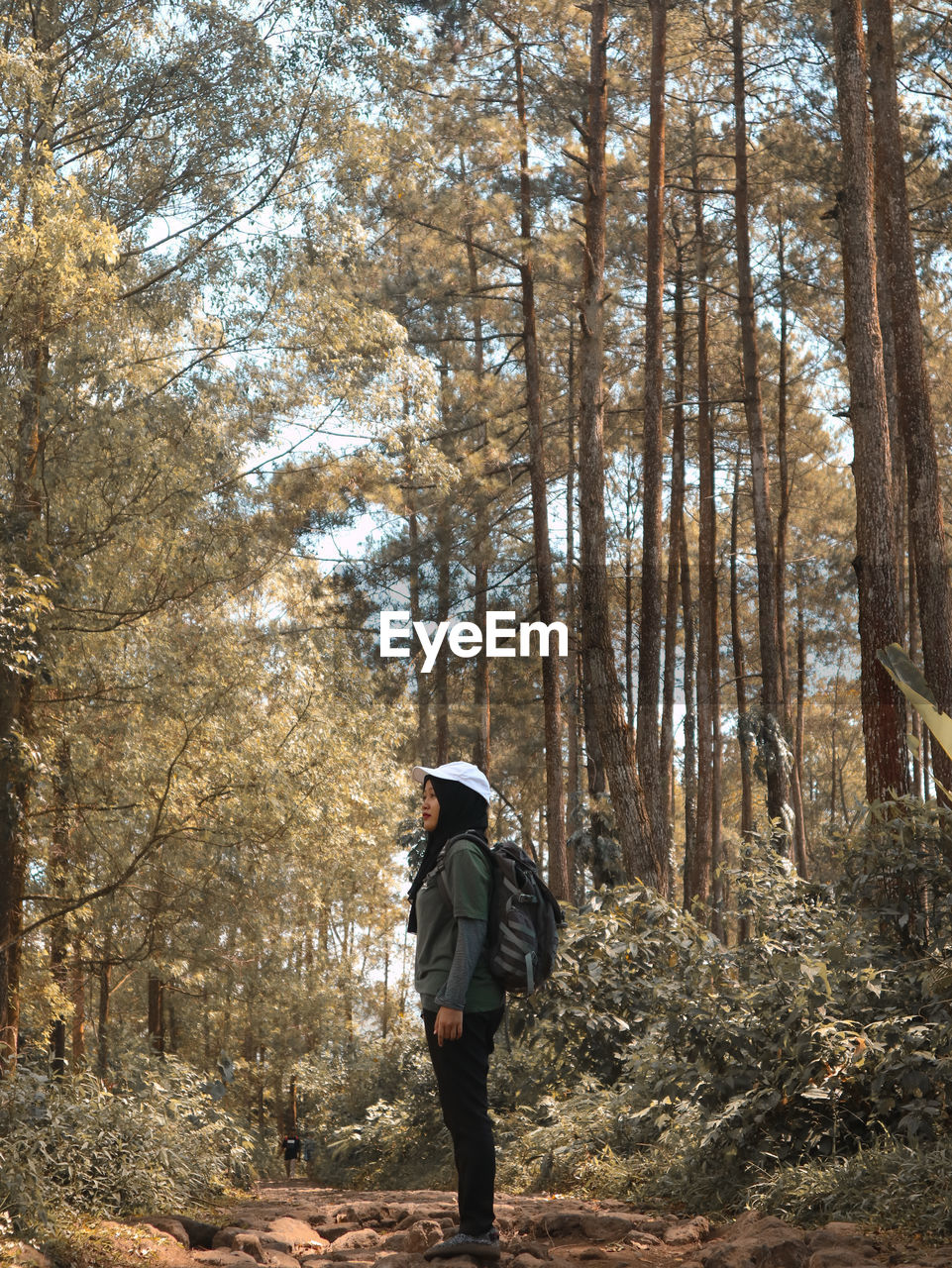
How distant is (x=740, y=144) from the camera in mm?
19484

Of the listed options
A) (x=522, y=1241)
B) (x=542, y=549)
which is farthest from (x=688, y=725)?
(x=522, y=1241)

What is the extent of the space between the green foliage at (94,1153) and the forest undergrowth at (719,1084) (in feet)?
0.05

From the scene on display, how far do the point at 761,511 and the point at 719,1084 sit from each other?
43.9 ft

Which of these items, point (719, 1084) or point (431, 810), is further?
point (719, 1084)

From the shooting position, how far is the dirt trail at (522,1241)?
4016 mm

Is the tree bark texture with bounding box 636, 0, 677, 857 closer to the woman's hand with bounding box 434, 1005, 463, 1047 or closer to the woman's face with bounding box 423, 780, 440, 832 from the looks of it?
the woman's face with bounding box 423, 780, 440, 832

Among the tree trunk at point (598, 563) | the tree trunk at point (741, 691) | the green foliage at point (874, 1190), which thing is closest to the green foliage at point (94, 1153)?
the green foliage at point (874, 1190)

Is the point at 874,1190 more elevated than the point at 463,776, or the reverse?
the point at 463,776

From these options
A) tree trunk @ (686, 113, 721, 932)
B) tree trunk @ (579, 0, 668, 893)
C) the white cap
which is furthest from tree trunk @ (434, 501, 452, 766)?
the white cap

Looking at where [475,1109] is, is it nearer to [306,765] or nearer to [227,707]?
[227,707]

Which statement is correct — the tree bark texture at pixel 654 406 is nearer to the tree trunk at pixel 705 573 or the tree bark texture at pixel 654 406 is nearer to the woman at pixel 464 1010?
the tree trunk at pixel 705 573

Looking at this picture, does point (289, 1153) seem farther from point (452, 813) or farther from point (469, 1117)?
point (452, 813)

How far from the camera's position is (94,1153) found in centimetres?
666

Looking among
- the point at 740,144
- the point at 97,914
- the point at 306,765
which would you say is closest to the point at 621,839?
the point at 306,765
